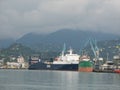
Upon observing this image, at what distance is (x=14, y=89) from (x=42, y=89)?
5.28 metres

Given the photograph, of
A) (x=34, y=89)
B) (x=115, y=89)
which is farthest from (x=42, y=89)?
(x=115, y=89)

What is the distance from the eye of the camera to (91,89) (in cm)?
8975

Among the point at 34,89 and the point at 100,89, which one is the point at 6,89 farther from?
the point at 100,89

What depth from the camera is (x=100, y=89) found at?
89.7 metres

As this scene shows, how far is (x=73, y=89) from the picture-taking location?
8725 cm

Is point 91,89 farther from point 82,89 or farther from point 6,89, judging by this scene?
point 6,89

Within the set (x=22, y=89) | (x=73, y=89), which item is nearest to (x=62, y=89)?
(x=73, y=89)

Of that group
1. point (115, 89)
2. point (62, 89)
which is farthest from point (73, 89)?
point (115, 89)

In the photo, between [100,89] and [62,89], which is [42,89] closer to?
[62,89]

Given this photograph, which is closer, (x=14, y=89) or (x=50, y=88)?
(x=14, y=89)

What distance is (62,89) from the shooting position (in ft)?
284

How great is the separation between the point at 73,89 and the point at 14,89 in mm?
11097

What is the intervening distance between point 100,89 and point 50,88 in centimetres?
937

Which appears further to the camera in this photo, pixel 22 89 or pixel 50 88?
pixel 50 88
